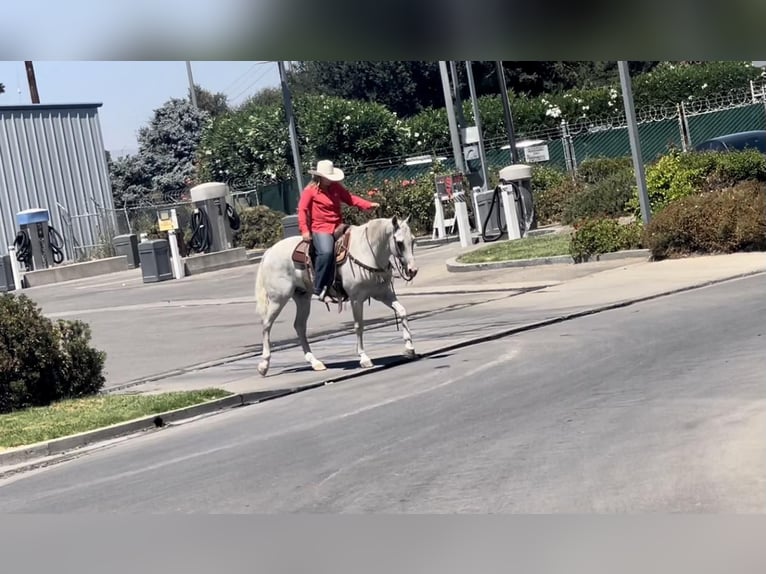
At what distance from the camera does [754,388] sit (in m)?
10.3

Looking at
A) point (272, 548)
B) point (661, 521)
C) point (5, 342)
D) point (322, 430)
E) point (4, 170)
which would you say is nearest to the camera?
point (661, 521)

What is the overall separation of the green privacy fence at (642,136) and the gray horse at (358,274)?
2123 cm

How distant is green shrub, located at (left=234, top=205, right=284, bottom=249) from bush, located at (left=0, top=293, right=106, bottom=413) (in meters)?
24.9

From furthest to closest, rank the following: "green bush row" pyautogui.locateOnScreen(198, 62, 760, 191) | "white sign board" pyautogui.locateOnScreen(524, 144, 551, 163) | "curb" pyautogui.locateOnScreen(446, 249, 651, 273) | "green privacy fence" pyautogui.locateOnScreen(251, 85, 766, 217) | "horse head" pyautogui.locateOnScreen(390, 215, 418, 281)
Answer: "green bush row" pyautogui.locateOnScreen(198, 62, 760, 191) → "green privacy fence" pyautogui.locateOnScreen(251, 85, 766, 217) → "white sign board" pyautogui.locateOnScreen(524, 144, 551, 163) → "curb" pyautogui.locateOnScreen(446, 249, 651, 273) → "horse head" pyautogui.locateOnScreen(390, 215, 418, 281)

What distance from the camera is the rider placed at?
14.6 metres

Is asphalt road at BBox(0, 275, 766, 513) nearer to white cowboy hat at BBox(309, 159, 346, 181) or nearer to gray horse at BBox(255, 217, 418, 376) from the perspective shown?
gray horse at BBox(255, 217, 418, 376)

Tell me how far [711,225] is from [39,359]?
1191 centimetres

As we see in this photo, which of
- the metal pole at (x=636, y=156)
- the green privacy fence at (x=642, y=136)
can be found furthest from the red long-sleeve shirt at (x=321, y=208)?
the green privacy fence at (x=642, y=136)

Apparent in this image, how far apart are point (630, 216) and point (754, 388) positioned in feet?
64.6

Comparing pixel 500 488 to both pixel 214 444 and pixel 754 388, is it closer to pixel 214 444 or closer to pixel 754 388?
pixel 754 388

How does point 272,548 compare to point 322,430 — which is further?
point 322,430

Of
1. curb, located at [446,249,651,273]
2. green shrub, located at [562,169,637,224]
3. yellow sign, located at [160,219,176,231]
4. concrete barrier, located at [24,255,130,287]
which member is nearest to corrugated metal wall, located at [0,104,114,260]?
concrete barrier, located at [24,255,130,287]
